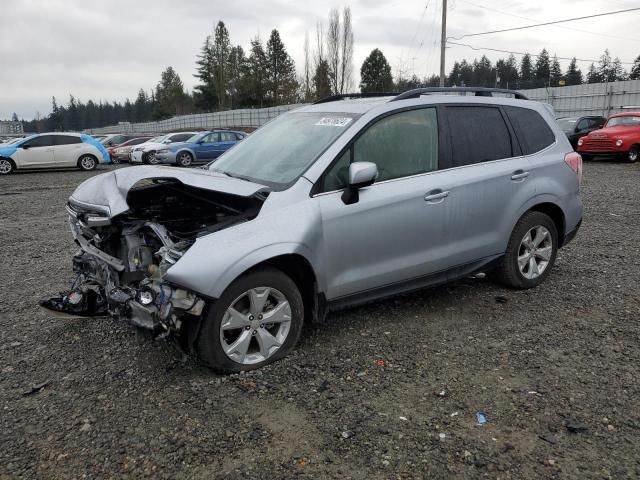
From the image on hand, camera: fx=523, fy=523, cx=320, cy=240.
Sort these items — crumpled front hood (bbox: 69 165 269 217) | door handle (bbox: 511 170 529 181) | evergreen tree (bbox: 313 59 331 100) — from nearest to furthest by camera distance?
crumpled front hood (bbox: 69 165 269 217), door handle (bbox: 511 170 529 181), evergreen tree (bbox: 313 59 331 100)

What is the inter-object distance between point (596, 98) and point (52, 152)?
28.3m

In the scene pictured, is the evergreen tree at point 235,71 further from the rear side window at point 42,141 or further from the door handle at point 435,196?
the door handle at point 435,196

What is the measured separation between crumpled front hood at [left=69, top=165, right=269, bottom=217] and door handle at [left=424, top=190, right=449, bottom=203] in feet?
4.30

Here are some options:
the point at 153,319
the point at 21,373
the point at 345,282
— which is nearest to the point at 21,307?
the point at 21,373

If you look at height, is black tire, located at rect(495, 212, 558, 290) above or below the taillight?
below

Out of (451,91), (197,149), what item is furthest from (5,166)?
(451,91)

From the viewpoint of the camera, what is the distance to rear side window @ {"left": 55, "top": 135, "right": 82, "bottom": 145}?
20875mm

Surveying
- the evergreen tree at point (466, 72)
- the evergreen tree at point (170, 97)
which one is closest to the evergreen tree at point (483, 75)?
the evergreen tree at point (466, 72)

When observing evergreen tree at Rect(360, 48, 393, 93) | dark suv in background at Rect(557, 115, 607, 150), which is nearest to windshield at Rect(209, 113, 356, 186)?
dark suv in background at Rect(557, 115, 607, 150)

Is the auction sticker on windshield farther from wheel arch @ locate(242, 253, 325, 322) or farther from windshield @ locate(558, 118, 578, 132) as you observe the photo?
windshield @ locate(558, 118, 578, 132)

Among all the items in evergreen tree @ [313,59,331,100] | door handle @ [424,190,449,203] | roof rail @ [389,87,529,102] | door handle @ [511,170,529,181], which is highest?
evergreen tree @ [313,59,331,100]

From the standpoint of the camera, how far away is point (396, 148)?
13.5 ft

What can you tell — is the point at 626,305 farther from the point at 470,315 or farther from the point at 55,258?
the point at 55,258

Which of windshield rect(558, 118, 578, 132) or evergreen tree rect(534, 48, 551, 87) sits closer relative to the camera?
windshield rect(558, 118, 578, 132)
